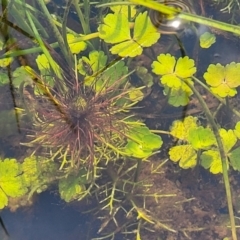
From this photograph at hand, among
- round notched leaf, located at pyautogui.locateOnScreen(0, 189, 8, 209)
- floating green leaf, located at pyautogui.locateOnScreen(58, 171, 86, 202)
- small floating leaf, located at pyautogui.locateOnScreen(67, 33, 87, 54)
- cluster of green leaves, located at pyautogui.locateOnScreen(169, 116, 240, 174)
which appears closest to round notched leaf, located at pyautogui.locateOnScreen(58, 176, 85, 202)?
floating green leaf, located at pyautogui.locateOnScreen(58, 171, 86, 202)

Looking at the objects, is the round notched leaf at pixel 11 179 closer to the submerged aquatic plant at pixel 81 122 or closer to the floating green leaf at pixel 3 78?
the submerged aquatic plant at pixel 81 122

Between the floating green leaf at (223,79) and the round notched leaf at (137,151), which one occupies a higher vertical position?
the floating green leaf at (223,79)

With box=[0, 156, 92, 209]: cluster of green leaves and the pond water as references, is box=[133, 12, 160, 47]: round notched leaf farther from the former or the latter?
box=[0, 156, 92, 209]: cluster of green leaves

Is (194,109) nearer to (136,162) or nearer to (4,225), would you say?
(136,162)

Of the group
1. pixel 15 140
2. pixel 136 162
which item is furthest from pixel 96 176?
pixel 15 140

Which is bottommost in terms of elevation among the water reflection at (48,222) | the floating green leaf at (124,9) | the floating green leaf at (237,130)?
the water reflection at (48,222)

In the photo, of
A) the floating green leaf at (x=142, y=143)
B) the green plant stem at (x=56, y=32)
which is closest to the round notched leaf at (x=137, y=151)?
the floating green leaf at (x=142, y=143)
